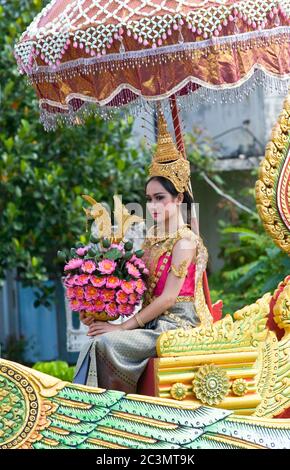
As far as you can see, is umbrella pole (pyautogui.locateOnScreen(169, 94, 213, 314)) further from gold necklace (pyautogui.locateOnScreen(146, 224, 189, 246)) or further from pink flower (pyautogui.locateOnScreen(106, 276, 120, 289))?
pink flower (pyautogui.locateOnScreen(106, 276, 120, 289))

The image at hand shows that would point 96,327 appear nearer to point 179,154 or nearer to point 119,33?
point 179,154

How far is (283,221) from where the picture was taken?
16.5 ft

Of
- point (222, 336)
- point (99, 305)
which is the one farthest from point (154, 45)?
point (222, 336)

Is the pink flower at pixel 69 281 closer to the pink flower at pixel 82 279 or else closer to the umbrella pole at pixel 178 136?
the pink flower at pixel 82 279

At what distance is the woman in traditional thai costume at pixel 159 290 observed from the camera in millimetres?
4902

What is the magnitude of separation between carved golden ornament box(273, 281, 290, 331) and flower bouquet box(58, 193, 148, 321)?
0.61 metres

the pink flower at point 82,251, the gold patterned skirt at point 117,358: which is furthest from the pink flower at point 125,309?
the pink flower at point 82,251

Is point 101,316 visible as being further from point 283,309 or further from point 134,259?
point 283,309

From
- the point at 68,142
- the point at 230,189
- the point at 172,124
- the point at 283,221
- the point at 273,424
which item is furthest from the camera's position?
the point at 230,189

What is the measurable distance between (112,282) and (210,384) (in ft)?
2.07

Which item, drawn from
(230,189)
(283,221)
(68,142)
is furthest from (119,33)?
(230,189)

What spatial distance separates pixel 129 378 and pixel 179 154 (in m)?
1.09

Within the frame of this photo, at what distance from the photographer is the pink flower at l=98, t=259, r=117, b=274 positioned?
498cm

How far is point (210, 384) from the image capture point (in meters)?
4.79
